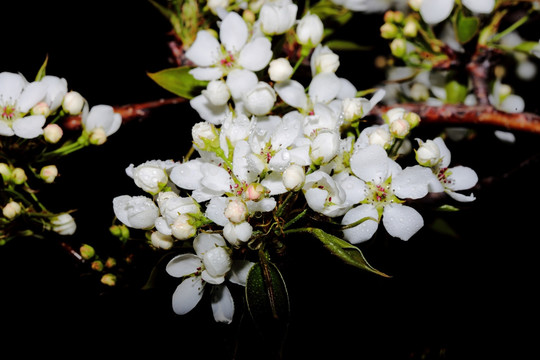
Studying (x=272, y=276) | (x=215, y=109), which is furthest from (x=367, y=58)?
(x=272, y=276)

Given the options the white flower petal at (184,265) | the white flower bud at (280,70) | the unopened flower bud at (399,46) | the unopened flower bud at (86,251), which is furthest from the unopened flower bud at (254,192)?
the unopened flower bud at (399,46)

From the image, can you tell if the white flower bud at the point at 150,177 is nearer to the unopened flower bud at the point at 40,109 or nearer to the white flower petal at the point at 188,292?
the white flower petal at the point at 188,292

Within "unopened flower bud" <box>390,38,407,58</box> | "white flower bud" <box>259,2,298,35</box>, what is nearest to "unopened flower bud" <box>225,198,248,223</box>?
"white flower bud" <box>259,2,298,35</box>

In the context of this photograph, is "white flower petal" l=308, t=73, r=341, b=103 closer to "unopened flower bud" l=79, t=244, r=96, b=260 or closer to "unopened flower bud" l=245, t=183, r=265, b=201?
"unopened flower bud" l=245, t=183, r=265, b=201

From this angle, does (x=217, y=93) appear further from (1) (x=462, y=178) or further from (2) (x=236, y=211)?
(1) (x=462, y=178)

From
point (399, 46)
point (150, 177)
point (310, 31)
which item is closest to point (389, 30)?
point (399, 46)

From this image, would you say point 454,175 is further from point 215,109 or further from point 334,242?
point 215,109

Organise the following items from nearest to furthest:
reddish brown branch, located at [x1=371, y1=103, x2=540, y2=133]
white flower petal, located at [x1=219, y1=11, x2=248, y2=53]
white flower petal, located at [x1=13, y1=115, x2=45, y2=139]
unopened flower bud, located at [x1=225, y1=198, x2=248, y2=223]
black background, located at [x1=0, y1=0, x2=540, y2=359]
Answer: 1. unopened flower bud, located at [x1=225, y1=198, x2=248, y2=223]
2. white flower petal, located at [x1=13, y1=115, x2=45, y2=139]
3. white flower petal, located at [x1=219, y1=11, x2=248, y2=53]
4. reddish brown branch, located at [x1=371, y1=103, x2=540, y2=133]
5. black background, located at [x1=0, y1=0, x2=540, y2=359]
